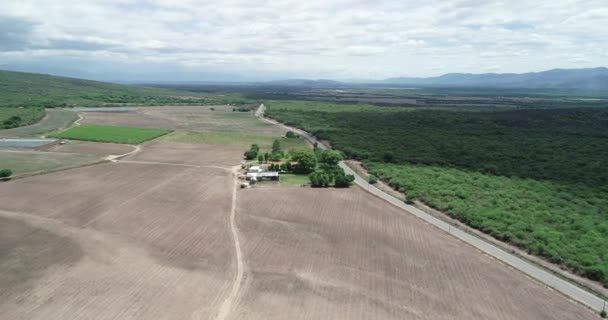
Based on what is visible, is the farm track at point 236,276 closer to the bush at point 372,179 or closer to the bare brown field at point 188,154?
the bush at point 372,179

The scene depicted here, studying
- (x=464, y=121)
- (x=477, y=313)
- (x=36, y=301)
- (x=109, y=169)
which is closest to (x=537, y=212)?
(x=477, y=313)

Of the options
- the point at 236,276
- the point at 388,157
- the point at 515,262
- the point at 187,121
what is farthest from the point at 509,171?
the point at 187,121

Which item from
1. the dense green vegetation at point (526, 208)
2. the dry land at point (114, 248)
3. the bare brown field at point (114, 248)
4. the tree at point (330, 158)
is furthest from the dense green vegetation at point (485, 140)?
the dry land at point (114, 248)

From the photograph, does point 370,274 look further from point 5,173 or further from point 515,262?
point 5,173

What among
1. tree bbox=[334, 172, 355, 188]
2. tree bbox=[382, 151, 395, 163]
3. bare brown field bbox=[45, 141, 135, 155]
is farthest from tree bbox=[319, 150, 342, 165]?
bare brown field bbox=[45, 141, 135, 155]

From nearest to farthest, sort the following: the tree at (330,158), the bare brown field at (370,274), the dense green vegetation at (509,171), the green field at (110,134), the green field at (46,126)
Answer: the bare brown field at (370,274) < the dense green vegetation at (509,171) < the tree at (330,158) < the green field at (110,134) < the green field at (46,126)

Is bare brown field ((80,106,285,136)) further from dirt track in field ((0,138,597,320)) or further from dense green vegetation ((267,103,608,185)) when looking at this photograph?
dirt track in field ((0,138,597,320))
